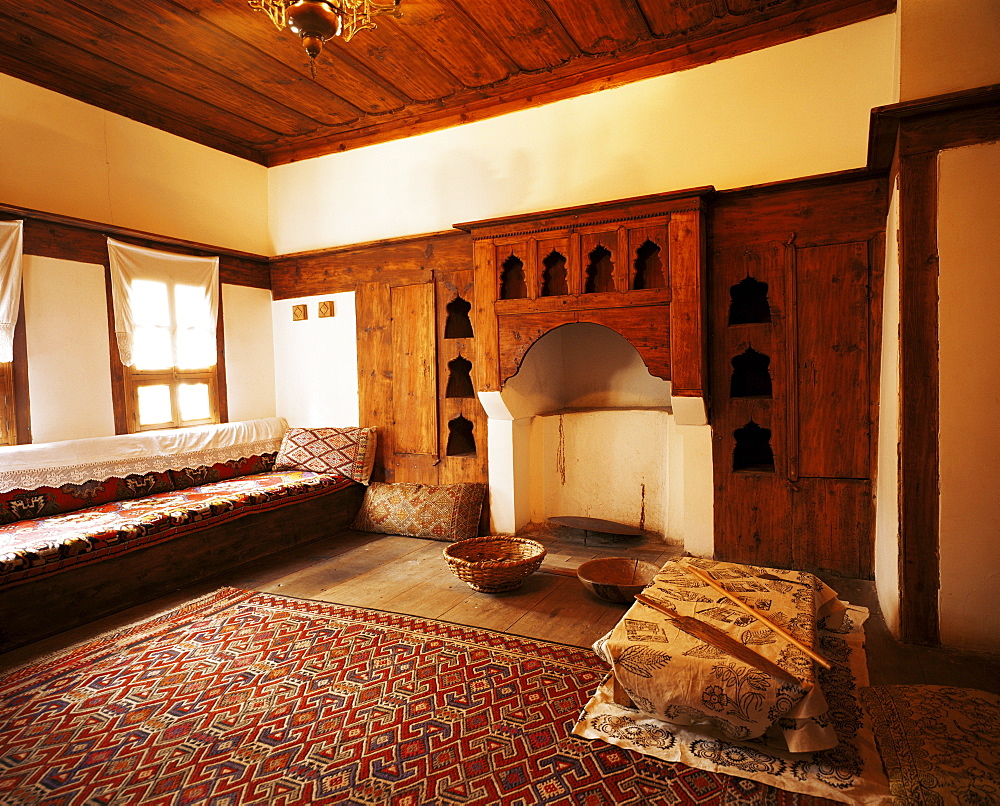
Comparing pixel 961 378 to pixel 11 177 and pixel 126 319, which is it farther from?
pixel 11 177

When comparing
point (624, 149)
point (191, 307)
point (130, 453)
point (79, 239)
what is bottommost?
point (130, 453)

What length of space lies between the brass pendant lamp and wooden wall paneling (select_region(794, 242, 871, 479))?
9.53 feet

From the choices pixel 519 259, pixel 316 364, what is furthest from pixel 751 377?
pixel 316 364

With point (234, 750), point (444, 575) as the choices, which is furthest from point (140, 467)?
point (234, 750)

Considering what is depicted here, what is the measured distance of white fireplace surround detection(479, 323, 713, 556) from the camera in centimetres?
460

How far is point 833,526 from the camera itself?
3.75 m

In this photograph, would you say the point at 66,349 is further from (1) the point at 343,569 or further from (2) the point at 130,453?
(1) the point at 343,569

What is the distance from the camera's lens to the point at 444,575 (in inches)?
157

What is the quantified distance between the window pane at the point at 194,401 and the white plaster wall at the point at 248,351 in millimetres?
206

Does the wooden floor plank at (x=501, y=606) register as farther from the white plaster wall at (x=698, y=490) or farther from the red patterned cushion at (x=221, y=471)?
the red patterned cushion at (x=221, y=471)

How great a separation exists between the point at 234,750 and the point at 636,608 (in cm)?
158

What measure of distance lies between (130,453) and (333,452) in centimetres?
149

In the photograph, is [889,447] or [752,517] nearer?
[889,447]

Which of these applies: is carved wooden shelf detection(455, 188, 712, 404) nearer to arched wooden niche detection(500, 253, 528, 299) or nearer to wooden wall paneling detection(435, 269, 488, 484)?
arched wooden niche detection(500, 253, 528, 299)
